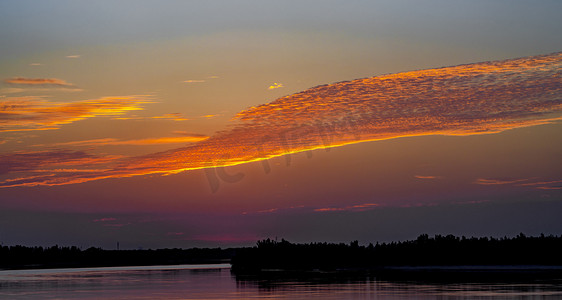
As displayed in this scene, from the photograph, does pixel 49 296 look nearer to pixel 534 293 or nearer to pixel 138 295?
pixel 138 295

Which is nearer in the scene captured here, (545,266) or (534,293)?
(534,293)

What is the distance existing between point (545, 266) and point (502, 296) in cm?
11298

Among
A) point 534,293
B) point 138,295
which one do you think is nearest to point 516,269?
point 534,293

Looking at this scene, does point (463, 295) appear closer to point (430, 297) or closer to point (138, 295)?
point (430, 297)

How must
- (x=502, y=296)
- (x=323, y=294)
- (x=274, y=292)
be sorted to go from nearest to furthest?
(x=502, y=296) → (x=323, y=294) → (x=274, y=292)

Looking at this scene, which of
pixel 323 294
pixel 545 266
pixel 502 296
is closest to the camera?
pixel 502 296

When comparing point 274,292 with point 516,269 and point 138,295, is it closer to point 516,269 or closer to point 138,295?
point 138,295

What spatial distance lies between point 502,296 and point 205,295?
4054cm

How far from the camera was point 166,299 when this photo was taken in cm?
9875

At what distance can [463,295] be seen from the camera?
319 feet

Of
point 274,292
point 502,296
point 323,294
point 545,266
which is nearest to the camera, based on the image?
point 502,296

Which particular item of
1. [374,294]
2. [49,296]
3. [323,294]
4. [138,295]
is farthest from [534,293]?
[49,296]

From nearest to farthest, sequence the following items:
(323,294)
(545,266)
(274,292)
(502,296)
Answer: (502,296), (323,294), (274,292), (545,266)

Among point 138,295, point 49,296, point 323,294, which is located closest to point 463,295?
point 323,294
